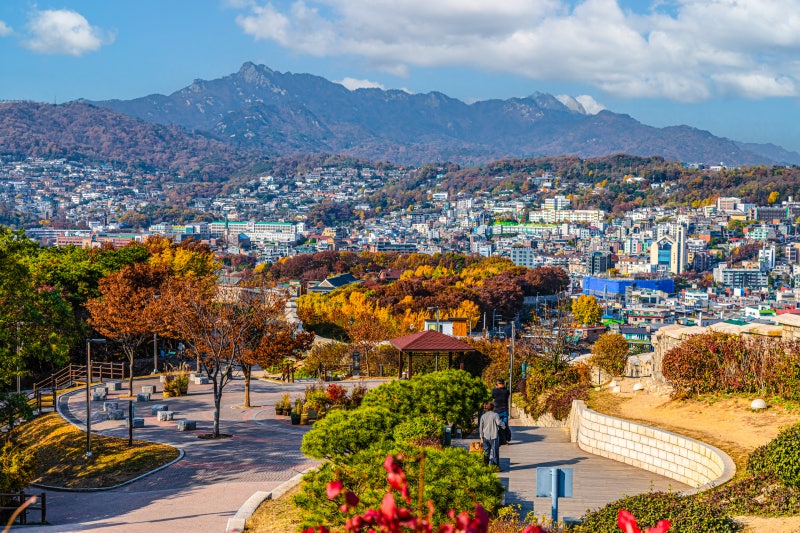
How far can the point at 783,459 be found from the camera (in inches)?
325

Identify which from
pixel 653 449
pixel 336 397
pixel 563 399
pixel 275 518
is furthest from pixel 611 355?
pixel 275 518

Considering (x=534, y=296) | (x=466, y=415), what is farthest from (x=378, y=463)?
(x=534, y=296)

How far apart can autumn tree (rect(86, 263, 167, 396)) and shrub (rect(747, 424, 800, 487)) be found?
16144mm

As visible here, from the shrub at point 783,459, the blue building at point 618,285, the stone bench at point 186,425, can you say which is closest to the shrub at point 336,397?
the stone bench at point 186,425

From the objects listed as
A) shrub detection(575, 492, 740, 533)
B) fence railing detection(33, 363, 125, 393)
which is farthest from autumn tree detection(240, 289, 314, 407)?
shrub detection(575, 492, 740, 533)

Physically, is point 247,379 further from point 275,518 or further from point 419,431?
point 275,518

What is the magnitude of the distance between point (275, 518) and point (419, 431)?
1.91 meters

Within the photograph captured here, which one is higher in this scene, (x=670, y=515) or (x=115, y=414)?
(x=670, y=515)

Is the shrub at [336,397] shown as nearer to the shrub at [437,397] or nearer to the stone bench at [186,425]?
the stone bench at [186,425]

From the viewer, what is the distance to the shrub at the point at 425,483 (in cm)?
786

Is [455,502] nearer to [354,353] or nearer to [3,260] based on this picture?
[3,260]

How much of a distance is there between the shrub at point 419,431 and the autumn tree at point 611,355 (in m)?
6.97

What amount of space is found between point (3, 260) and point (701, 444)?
40.3ft

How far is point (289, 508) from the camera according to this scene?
34.2 ft
